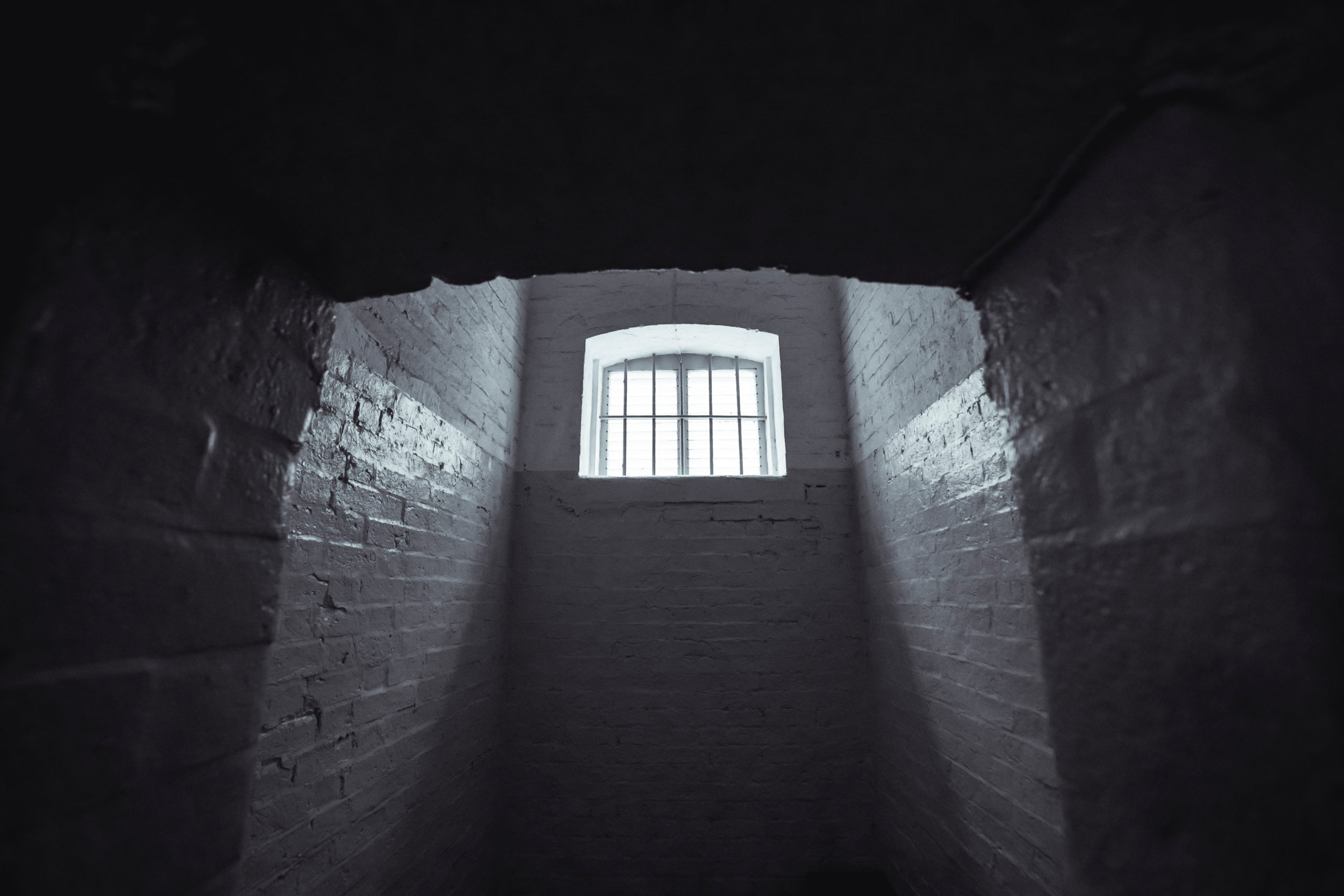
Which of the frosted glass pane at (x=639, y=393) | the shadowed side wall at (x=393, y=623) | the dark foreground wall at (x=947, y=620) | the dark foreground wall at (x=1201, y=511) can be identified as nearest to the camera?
the dark foreground wall at (x=1201, y=511)

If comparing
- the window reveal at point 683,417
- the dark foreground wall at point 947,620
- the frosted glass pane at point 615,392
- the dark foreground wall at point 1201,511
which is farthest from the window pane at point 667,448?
the dark foreground wall at point 1201,511

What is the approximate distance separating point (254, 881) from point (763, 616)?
218cm

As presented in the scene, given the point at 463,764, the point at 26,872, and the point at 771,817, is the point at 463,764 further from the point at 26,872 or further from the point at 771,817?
the point at 26,872

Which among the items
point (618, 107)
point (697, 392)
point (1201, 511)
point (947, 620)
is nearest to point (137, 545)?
point (618, 107)

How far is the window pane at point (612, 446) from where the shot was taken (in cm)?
346

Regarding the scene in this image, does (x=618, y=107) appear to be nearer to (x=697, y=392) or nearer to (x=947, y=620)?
(x=947, y=620)

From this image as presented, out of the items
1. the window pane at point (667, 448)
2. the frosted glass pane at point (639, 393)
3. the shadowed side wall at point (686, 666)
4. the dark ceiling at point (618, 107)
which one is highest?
the frosted glass pane at point (639, 393)

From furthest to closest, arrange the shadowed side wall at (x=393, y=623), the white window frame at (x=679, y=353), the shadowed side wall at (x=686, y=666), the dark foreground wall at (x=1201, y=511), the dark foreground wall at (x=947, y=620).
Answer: the white window frame at (x=679, y=353)
the shadowed side wall at (x=686, y=666)
the dark foreground wall at (x=947, y=620)
the shadowed side wall at (x=393, y=623)
the dark foreground wall at (x=1201, y=511)

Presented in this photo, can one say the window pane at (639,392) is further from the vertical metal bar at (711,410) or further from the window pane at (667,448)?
the vertical metal bar at (711,410)

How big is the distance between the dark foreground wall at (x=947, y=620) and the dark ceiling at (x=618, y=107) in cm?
90

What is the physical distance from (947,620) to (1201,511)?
1.77m

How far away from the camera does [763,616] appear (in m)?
2.94

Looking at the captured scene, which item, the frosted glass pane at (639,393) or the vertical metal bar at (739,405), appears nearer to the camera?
the vertical metal bar at (739,405)

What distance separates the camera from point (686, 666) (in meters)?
2.89
